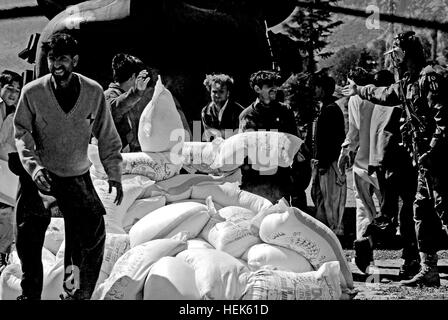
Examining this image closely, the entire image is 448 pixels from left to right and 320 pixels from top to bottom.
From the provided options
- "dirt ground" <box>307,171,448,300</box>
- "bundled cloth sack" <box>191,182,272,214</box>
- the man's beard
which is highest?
the man's beard

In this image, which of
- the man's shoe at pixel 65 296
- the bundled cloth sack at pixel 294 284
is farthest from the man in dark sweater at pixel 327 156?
the man's shoe at pixel 65 296

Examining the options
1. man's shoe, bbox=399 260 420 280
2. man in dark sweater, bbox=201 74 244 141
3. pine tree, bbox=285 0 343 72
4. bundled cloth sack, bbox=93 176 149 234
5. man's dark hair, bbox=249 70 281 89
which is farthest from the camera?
pine tree, bbox=285 0 343 72

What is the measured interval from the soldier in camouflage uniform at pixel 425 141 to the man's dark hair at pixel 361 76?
1.61 ft

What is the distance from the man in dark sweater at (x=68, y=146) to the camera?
3.69 m

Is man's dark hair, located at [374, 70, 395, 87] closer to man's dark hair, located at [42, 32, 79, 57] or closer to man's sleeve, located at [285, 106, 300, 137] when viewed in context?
man's sleeve, located at [285, 106, 300, 137]

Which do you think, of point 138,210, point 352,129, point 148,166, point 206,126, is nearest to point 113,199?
point 138,210

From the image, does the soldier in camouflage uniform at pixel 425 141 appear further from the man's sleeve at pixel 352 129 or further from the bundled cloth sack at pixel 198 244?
the bundled cloth sack at pixel 198 244

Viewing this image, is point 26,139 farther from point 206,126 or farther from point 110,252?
point 206,126

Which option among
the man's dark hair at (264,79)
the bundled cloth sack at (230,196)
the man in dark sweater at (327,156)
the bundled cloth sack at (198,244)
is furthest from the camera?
the man in dark sweater at (327,156)

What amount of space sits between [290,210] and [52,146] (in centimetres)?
108

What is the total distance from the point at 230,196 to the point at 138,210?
475 mm

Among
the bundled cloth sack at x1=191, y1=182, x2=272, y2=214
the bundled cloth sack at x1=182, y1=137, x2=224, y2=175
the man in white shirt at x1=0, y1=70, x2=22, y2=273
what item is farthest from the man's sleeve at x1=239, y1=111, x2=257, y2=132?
the man in white shirt at x1=0, y1=70, x2=22, y2=273

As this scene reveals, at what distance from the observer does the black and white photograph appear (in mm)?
3715
